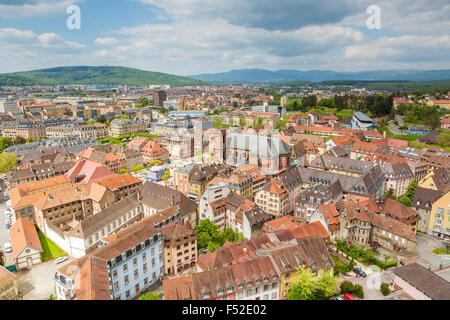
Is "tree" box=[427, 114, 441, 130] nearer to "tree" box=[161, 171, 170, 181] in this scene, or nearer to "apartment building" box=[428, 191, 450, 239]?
"apartment building" box=[428, 191, 450, 239]

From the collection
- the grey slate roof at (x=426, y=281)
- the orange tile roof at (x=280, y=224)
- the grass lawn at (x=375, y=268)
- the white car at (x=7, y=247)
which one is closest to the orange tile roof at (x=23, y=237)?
the white car at (x=7, y=247)

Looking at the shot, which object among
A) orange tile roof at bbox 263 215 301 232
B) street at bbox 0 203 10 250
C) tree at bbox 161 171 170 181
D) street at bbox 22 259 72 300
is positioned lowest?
street at bbox 22 259 72 300

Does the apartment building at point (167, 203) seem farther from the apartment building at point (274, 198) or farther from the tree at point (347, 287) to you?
the tree at point (347, 287)

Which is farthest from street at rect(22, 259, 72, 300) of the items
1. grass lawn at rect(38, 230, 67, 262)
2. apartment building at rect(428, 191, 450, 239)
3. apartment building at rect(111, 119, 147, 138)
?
apartment building at rect(111, 119, 147, 138)

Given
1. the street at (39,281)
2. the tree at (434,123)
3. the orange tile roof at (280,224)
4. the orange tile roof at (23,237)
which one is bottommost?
the street at (39,281)

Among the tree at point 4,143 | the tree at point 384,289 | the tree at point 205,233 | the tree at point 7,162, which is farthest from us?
the tree at point 4,143

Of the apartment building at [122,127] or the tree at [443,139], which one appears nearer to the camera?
the tree at [443,139]

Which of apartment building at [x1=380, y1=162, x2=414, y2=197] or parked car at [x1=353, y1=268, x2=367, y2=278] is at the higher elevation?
apartment building at [x1=380, y1=162, x2=414, y2=197]
